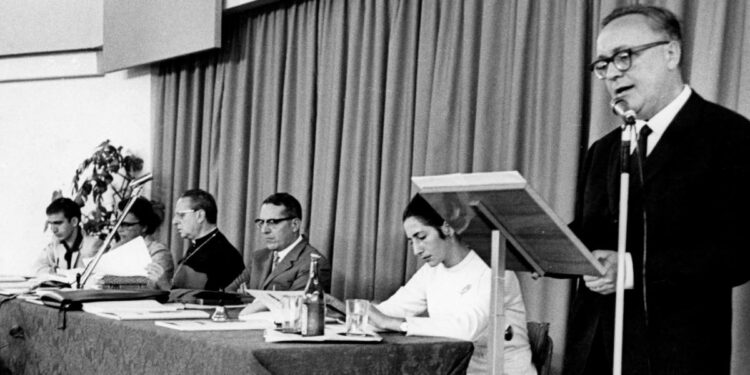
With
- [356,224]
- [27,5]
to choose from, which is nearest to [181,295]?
[356,224]

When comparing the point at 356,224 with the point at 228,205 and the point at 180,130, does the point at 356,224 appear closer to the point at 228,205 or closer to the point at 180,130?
the point at 228,205

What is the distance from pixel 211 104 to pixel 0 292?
10.1 feet

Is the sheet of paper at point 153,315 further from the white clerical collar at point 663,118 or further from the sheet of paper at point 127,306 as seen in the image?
the white clerical collar at point 663,118

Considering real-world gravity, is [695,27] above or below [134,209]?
above

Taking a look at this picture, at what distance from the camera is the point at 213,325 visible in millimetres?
3180

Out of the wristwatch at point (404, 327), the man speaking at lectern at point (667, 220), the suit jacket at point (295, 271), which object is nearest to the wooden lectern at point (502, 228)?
the man speaking at lectern at point (667, 220)

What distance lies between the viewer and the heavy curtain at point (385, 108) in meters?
4.38

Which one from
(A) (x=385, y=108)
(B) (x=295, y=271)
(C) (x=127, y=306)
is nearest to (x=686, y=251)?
(C) (x=127, y=306)

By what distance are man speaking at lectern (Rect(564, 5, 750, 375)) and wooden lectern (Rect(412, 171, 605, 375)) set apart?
15 centimetres

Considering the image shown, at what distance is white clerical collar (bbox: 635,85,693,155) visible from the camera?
8.06 feet

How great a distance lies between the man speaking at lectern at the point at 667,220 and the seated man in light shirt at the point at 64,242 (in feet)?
17.2

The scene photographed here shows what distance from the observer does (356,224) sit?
5.81m

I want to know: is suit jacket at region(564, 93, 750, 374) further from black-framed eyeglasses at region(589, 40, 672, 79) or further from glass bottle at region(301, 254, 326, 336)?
glass bottle at region(301, 254, 326, 336)

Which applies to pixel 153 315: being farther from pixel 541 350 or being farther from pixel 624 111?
pixel 624 111
